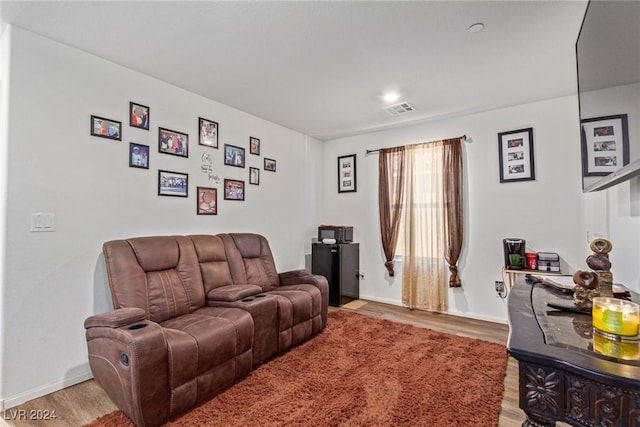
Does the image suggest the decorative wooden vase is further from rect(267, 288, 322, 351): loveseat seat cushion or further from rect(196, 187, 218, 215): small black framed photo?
rect(196, 187, 218, 215): small black framed photo

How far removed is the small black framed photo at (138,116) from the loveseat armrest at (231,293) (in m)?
1.61

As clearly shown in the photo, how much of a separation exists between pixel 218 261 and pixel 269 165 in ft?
5.24

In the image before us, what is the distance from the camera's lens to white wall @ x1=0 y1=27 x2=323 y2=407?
2.05 metres

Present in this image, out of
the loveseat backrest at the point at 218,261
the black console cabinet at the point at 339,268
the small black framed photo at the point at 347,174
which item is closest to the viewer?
the loveseat backrest at the point at 218,261

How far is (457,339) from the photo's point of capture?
2.98 m

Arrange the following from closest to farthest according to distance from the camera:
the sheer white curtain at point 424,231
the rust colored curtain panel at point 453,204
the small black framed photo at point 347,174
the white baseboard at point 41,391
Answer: the white baseboard at point 41,391 → the rust colored curtain panel at point 453,204 → the sheer white curtain at point 424,231 → the small black framed photo at point 347,174

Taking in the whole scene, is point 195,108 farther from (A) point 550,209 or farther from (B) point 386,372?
(A) point 550,209

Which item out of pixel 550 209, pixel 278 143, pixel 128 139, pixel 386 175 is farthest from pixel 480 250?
pixel 128 139

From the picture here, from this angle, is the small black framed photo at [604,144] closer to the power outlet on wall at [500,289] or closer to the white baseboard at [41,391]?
the power outlet on wall at [500,289]

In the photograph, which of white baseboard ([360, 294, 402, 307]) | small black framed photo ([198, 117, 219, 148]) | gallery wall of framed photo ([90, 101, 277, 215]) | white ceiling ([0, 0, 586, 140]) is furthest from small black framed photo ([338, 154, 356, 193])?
small black framed photo ([198, 117, 219, 148])

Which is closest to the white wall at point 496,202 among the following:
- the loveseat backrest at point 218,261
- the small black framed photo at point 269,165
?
the small black framed photo at point 269,165

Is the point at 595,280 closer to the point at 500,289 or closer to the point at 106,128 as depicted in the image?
the point at 500,289

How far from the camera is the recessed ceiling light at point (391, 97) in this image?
10.5 ft

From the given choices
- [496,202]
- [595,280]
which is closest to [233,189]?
[496,202]
